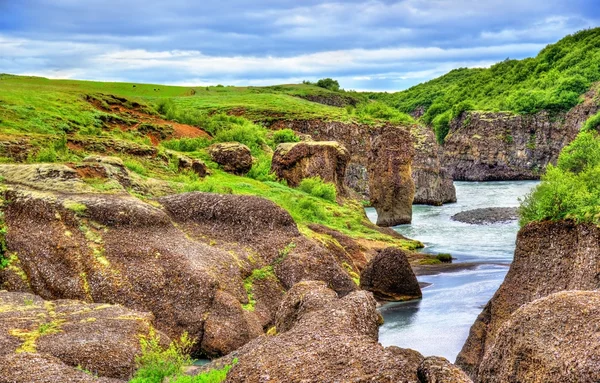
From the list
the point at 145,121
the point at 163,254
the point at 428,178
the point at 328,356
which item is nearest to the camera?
the point at 328,356

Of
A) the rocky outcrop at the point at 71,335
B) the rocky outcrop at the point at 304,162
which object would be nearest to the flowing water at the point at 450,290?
the rocky outcrop at the point at 304,162

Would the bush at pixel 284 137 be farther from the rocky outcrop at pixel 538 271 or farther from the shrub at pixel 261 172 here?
the rocky outcrop at pixel 538 271

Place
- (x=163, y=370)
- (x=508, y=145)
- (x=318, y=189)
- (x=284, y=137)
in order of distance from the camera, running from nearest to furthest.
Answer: (x=163, y=370)
(x=318, y=189)
(x=284, y=137)
(x=508, y=145)

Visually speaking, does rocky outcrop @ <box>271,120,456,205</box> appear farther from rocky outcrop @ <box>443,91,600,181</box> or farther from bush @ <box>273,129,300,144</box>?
rocky outcrop @ <box>443,91,600,181</box>

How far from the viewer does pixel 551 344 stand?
1381 cm

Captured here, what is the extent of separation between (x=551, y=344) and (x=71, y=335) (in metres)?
12.4

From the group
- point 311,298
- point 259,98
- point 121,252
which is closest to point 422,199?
point 259,98

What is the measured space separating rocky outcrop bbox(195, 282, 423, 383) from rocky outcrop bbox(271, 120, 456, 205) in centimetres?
8235

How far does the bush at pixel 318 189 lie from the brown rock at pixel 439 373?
44511 mm

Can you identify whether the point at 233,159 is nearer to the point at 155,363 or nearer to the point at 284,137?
the point at 284,137

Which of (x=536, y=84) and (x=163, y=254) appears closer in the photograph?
(x=163, y=254)

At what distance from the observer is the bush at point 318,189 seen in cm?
5741

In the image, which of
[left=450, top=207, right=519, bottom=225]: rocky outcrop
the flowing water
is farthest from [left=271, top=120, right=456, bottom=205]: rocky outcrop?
the flowing water

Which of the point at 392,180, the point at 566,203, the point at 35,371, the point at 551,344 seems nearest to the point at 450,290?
the point at 566,203
